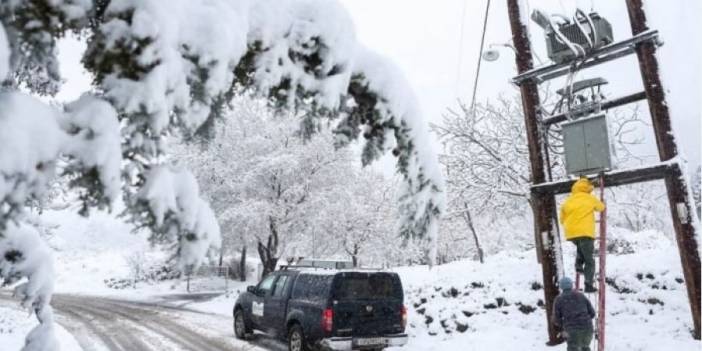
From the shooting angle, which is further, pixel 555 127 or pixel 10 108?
pixel 555 127

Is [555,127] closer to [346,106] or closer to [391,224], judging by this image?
[346,106]

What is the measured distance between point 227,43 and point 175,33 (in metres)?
0.24

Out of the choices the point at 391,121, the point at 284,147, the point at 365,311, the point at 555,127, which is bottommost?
the point at 365,311

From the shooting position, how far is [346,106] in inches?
115

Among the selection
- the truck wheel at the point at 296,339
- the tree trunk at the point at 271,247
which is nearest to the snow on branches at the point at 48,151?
the truck wheel at the point at 296,339

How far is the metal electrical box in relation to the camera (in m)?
7.82

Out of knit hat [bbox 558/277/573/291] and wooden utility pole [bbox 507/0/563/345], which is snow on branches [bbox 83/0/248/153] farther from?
wooden utility pole [bbox 507/0/563/345]

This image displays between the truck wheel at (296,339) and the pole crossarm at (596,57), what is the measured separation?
674 centimetres

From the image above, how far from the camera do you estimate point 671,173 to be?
26.5 feet

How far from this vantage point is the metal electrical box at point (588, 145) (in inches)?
308

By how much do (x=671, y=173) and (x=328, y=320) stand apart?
6.57 meters

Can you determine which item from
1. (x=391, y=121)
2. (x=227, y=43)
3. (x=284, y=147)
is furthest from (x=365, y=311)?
(x=284, y=147)

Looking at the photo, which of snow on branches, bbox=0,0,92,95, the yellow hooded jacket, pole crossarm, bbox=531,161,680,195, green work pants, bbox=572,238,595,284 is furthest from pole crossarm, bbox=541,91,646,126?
snow on branches, bbox=0,0,92,95

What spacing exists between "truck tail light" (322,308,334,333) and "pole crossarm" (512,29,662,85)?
5.87 metres
